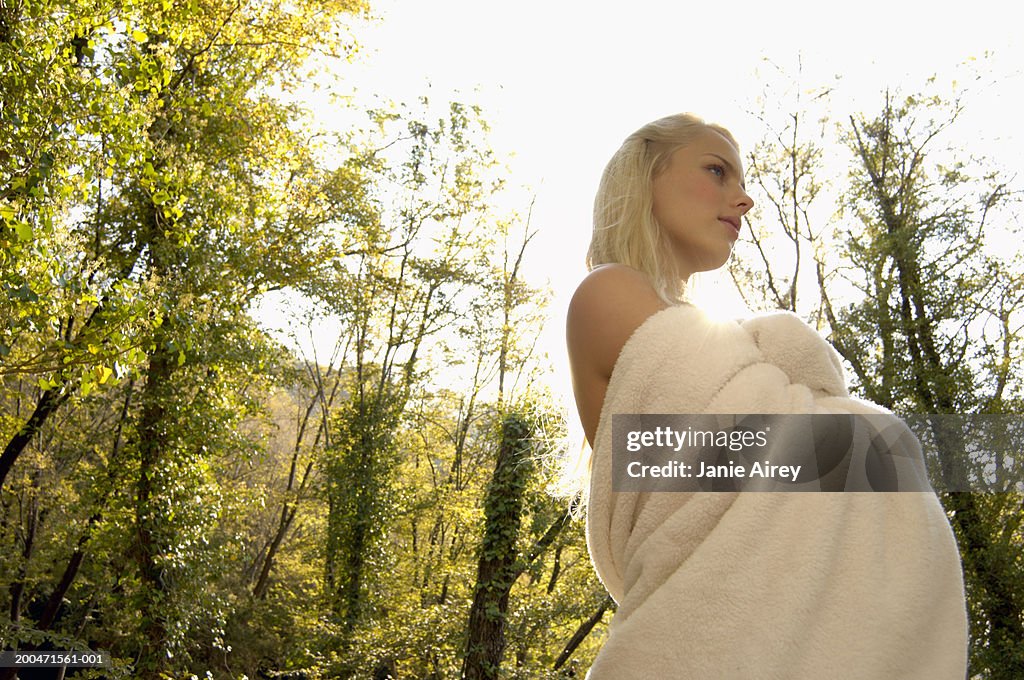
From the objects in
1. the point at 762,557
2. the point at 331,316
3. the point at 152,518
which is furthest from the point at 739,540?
the point at 331,316

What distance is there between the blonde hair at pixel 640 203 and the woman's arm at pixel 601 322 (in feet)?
0.28

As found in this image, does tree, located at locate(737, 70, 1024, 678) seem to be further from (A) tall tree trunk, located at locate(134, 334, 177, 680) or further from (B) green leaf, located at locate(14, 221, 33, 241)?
(B) green leaf, located at locate(14, 221, 33, 241)

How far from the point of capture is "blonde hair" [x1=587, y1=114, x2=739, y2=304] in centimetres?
131

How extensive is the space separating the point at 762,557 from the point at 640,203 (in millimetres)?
612

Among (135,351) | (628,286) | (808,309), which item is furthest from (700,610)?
(808,309)

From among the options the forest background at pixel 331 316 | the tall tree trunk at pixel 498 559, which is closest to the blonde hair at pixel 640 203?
the forest background at pixel 331 316

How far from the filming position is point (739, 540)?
3.29ft

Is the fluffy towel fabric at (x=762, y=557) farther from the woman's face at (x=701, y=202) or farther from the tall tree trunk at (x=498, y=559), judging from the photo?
the tall tree trunk at (x=498, y=559)

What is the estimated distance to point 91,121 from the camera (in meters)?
4.21

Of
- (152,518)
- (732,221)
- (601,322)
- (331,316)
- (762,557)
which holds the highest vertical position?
(331,316)

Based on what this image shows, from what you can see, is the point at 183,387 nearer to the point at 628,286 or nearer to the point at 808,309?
the point at 628,286

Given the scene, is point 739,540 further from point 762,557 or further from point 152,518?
point 152,518

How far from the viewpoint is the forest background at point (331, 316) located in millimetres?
4648

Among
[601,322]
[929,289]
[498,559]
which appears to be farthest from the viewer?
[929,289]
